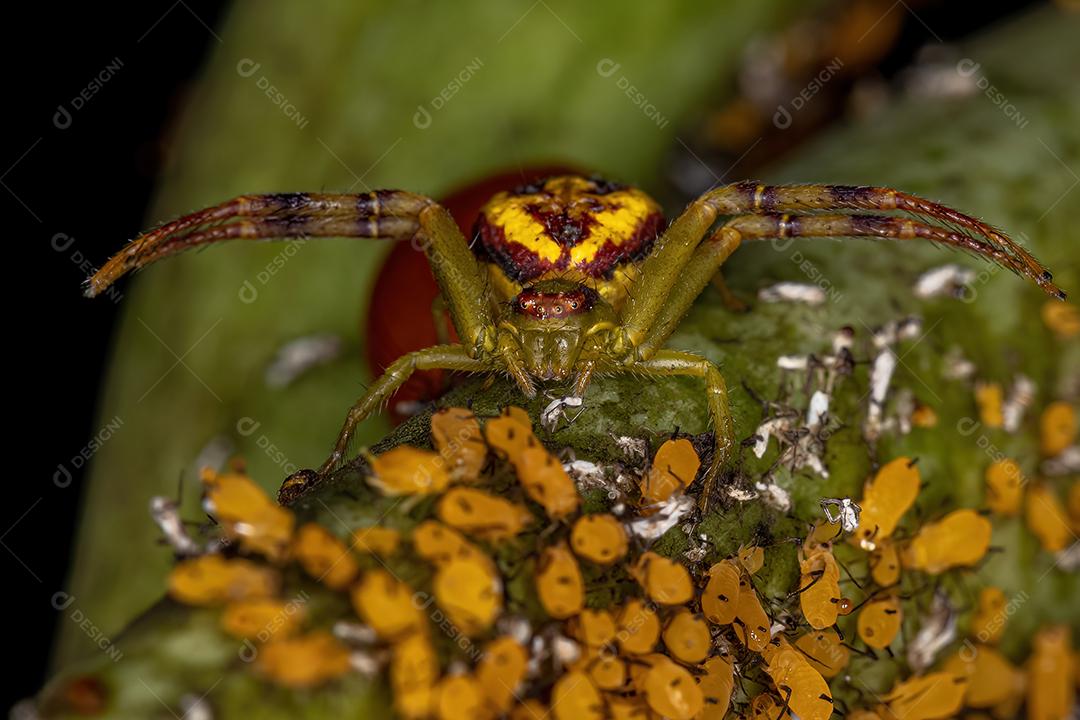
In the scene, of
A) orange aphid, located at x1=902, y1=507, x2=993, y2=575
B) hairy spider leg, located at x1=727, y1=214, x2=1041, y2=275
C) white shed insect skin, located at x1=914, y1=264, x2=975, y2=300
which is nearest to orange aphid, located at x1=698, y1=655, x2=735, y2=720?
orange aphid, located at x1=902, y1=507, x2=993, y2=575

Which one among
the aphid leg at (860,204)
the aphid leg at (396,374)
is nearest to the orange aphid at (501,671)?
the aphid leg at (396,374)

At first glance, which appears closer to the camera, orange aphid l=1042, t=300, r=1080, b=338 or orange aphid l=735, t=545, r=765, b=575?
orange aphid l=735, t=545, r=765, b=575

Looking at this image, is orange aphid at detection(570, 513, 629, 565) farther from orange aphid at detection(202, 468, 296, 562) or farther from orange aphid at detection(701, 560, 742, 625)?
orange aphid at detection(202, 468, 296, 562)

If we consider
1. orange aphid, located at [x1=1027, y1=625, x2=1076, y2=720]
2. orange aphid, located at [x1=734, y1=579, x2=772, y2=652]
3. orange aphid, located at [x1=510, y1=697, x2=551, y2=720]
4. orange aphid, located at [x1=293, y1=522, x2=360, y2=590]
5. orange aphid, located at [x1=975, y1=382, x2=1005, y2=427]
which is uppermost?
orange aphid, located at [x1=293, y1=522, x2=360, y2=590]

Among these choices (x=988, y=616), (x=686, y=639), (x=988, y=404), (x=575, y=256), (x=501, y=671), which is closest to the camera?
(x=501, y=671)

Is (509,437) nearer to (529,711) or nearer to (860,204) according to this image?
(529,711)

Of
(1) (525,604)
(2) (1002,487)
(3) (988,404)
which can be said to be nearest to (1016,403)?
(3) (988,404)

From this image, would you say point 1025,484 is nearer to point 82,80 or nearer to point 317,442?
point 317,442
